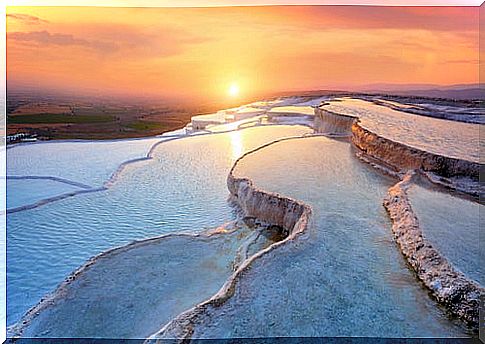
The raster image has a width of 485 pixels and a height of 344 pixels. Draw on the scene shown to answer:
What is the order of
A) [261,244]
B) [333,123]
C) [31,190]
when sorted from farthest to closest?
[333,123] < [31,190] < [261,244]

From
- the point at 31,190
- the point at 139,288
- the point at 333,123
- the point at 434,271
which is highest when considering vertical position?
the point at 333,123

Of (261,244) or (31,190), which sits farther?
(31,190)

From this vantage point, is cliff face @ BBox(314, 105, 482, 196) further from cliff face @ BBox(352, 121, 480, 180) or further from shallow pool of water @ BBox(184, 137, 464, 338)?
shallow pool of water @ BBox(184, 137, 464, 338)

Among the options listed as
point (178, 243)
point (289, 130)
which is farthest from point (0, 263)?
point (289, 130)

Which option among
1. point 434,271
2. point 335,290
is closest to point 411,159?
point 434,271

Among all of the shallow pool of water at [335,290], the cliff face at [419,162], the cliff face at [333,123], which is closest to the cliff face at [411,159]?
the cliff face at [419,162]

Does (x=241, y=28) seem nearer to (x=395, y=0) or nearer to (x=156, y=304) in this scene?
(x=395, y=0)

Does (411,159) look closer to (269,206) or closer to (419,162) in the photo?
(419,162)
